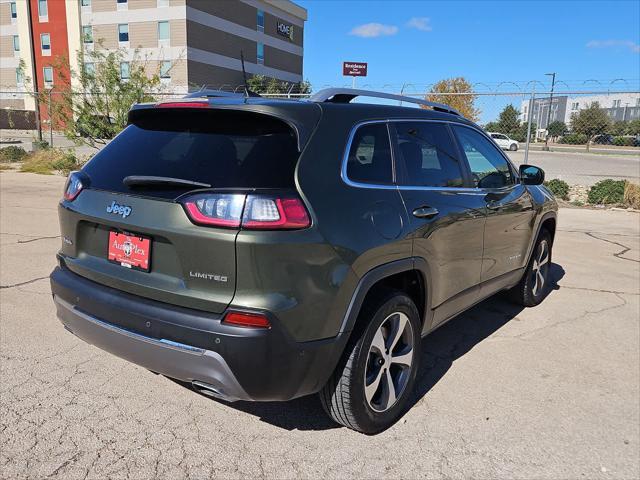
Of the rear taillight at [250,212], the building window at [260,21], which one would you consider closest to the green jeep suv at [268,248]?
the rear taillight at [250,212]

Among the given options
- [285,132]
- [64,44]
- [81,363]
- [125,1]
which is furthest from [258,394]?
[64,44]

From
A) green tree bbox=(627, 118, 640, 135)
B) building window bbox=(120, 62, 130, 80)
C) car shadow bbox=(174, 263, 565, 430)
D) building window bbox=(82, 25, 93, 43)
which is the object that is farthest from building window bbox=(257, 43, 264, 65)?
car shadow bbox=(174, 263, 565, 430)

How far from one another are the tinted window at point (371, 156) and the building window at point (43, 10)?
192ft

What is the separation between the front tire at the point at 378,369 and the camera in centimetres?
273

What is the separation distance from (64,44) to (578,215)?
53.2 meters

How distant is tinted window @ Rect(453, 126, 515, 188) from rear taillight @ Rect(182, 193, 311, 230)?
199 cm

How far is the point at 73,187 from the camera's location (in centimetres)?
304

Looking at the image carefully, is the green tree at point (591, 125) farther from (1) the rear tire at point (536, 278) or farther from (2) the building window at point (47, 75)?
(2) the building window at point (47, 75)

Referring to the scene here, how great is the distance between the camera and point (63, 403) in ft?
10.3

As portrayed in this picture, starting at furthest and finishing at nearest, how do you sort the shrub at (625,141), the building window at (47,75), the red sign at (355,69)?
the shrub at (625,141), the building window at (47,75), the red sign at (355,69)

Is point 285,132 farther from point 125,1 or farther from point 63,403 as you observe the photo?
point 125,1

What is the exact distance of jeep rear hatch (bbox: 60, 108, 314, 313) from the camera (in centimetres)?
234

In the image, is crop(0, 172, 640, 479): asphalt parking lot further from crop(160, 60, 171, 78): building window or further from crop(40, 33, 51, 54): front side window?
crop(40, 33, 51, 54): front side window

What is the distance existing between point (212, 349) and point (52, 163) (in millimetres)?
15754
